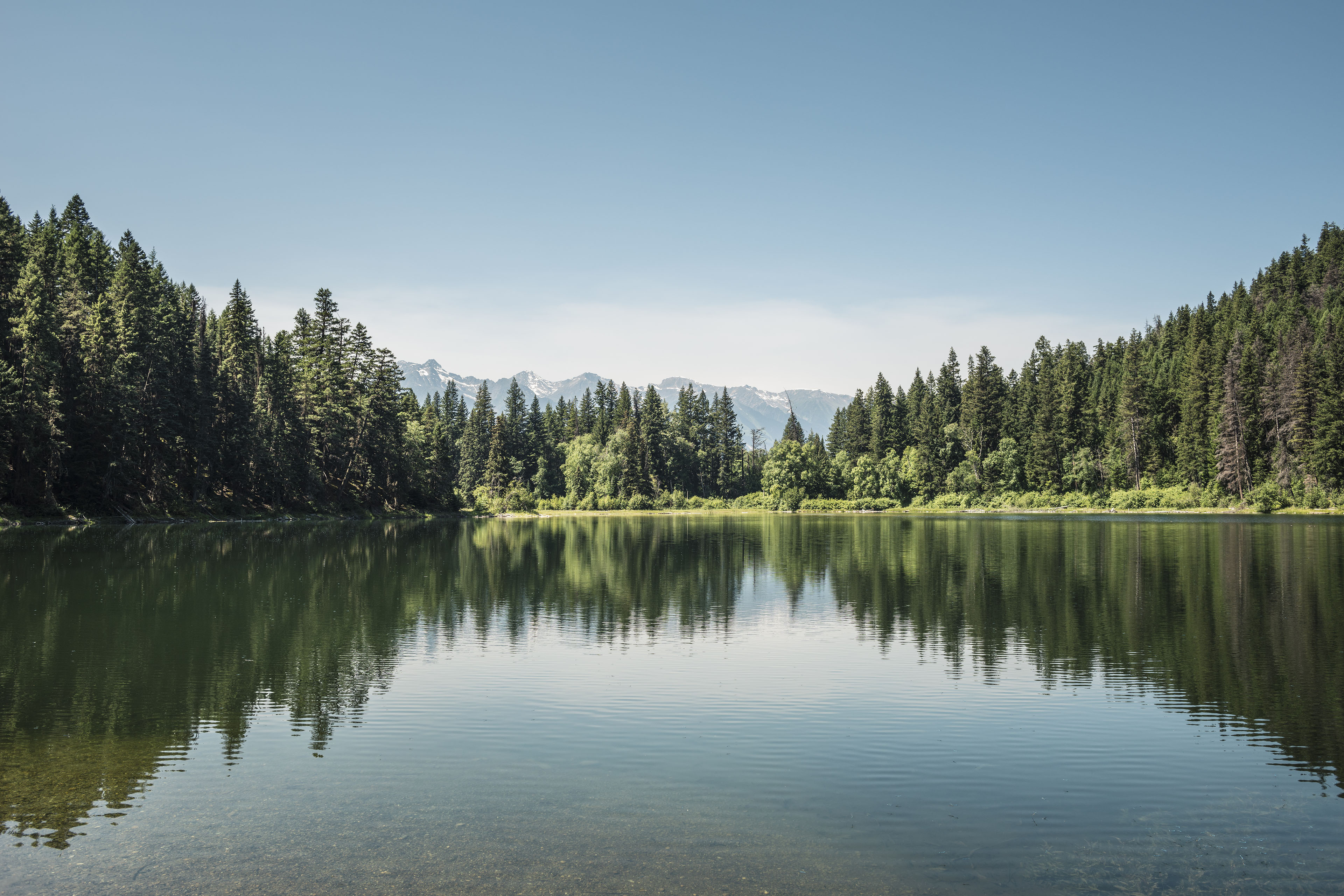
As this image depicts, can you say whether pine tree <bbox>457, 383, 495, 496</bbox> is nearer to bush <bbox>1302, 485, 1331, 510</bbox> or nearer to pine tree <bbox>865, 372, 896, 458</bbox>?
pine tree <bbox>865, 372, 896, 458</bbox>

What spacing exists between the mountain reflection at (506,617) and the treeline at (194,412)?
12.4 metres

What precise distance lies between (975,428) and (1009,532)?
75.1m

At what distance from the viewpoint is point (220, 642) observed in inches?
902

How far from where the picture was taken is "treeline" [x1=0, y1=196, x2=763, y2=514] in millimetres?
68875

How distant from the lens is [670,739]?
48.8ft

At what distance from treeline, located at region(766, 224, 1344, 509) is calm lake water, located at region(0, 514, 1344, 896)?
7982 cm

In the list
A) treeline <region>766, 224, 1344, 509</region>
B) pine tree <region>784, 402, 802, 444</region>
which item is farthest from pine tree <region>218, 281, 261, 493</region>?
pine tree <region>784, 402, 802, 444</region>

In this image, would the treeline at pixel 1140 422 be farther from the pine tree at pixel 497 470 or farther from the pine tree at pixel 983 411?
the pine tree at pixel 497 470

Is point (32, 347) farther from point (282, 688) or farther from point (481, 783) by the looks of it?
point (481, 783)

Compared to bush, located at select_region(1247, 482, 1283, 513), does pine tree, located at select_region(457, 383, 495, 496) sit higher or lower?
higher

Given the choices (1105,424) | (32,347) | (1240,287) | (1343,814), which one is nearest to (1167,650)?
(1343,814)

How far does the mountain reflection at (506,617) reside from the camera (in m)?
15.2

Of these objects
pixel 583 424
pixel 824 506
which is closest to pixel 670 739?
pixel 824 506

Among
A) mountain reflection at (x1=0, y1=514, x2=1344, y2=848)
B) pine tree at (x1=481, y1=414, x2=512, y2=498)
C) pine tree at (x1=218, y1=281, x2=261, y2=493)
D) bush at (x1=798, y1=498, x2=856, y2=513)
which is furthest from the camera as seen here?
bush at (x1=798, y1=498, x2=856, y2=513)
